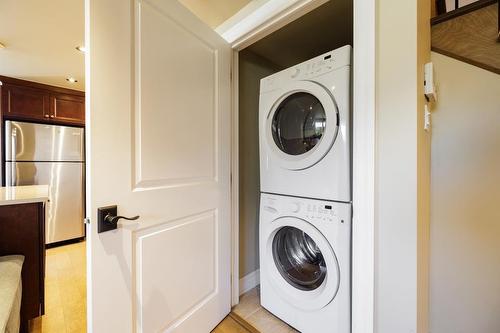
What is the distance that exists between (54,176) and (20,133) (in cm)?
60

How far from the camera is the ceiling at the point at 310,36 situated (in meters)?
1.41

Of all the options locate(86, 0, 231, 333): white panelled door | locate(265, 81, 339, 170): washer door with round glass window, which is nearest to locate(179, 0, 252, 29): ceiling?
locate(86, 0, 231, 333): white panelled door

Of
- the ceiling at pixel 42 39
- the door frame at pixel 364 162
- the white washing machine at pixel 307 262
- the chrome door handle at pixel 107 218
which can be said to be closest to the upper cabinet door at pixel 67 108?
the ceiling at pixel 42 39

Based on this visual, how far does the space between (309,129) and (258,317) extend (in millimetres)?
1307

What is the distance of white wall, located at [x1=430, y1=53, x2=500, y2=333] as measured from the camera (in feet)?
3.52

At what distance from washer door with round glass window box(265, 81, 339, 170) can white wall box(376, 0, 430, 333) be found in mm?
290

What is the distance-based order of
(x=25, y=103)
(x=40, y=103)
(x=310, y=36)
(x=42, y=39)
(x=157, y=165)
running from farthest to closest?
(x=40, y=103)
(x=25, y=103)
(x=42, y=39)
(x=310, y=36)
(x=157, y=165)

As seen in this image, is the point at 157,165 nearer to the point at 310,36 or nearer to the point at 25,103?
the point at 310,36

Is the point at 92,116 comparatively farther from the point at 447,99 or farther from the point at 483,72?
the point at 483,72

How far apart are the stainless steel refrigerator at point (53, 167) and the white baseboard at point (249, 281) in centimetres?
253

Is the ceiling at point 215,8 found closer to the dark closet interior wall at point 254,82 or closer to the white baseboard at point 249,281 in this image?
the dark closet interior wall at point 254,82

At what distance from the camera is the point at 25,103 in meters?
2.60

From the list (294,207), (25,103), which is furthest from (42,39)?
(294,207)

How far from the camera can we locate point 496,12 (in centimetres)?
93
